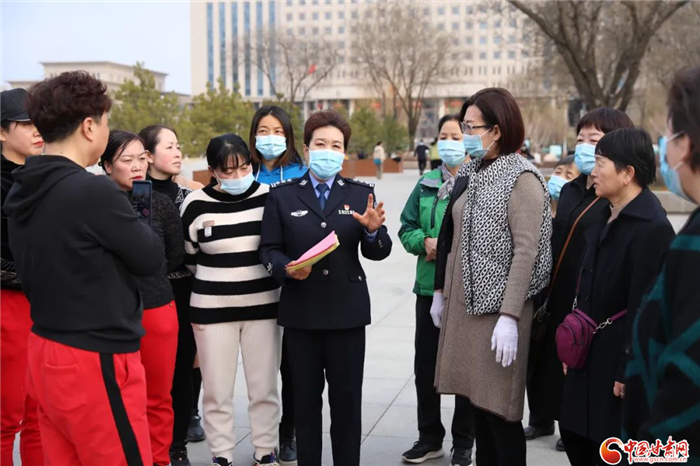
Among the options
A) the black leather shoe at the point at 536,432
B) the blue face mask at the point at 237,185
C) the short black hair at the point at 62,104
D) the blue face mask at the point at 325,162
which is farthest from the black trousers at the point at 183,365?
the black leather shoe at the point at 536,432

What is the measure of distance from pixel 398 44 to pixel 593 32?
31.0 meters

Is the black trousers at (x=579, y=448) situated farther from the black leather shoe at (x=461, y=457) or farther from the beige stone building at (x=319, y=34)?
the beige stone building at (x=319, y=34)

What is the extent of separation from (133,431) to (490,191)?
192 centimetres

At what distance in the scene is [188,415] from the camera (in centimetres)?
466

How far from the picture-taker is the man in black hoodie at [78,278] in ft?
9.02

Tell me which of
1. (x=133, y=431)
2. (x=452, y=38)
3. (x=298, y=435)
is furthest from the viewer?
(x=452, y=38)

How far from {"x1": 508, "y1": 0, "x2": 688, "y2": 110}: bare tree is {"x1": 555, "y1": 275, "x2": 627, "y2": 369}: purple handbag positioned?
1584cm

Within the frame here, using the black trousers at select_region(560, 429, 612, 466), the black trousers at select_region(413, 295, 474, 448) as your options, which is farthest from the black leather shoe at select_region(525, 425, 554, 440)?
→ the black trousers at select_region(560, 429, 612, 466)

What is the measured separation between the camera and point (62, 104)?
2.82m

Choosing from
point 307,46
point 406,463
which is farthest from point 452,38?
point 406,463

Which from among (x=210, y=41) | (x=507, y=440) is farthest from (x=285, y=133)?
(x=210, y=41)

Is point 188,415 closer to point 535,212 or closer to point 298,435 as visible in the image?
point 298,435

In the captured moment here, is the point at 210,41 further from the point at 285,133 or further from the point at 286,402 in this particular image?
the point at 286,402

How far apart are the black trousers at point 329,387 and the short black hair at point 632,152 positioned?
1.56 m
